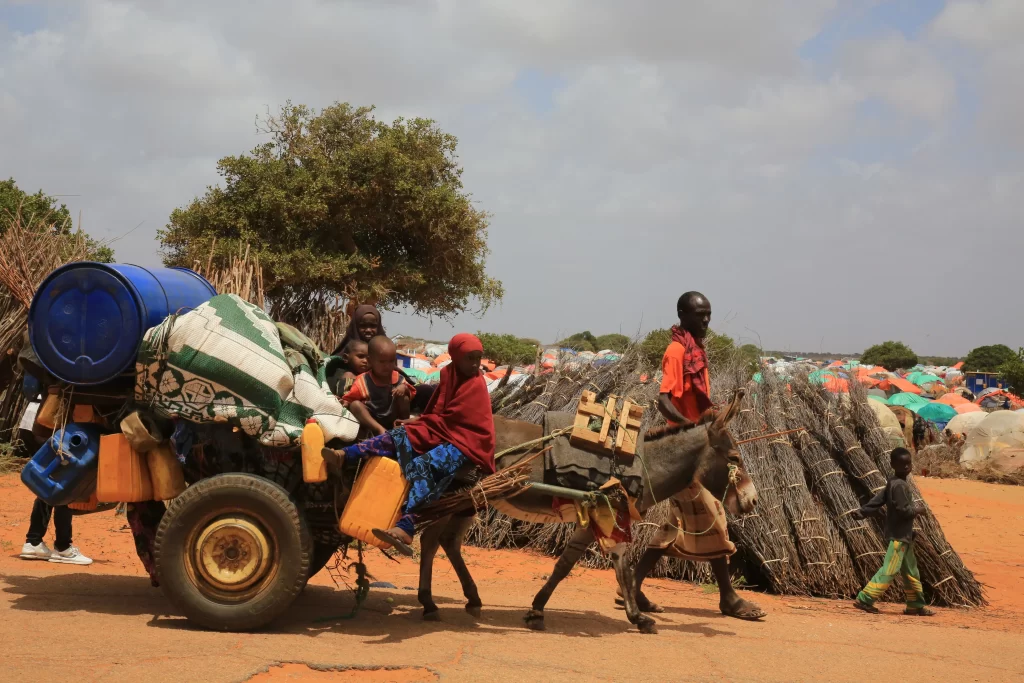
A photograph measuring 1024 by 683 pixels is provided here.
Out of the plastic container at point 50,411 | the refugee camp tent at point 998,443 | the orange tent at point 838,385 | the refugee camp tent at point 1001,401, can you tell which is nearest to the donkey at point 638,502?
the plastic container at point 50,411

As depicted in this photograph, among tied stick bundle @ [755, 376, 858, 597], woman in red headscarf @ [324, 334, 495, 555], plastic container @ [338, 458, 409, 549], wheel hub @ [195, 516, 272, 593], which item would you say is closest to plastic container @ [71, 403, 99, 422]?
wheel hub @ [195, 516, 272, 593]

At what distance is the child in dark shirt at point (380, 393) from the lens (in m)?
5.44

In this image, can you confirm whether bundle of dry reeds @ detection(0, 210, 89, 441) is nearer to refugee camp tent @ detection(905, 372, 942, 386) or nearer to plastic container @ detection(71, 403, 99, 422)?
plastic container @ detection(71, 403, 99, 422)

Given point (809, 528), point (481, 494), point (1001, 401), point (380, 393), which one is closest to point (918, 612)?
point (809, 528)

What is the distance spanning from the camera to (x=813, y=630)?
629cm

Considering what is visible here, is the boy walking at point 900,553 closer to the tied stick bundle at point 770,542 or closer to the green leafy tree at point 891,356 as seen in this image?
the tied stick bundle at point 770,542

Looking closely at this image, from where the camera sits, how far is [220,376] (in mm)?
4965

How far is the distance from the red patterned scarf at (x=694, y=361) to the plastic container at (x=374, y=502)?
7.57 ft

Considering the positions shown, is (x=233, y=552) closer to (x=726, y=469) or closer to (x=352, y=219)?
(x=726, y=469)

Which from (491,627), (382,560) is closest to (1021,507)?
(382,560)

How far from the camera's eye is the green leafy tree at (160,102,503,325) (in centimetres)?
1802

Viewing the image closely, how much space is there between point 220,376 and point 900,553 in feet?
19.6

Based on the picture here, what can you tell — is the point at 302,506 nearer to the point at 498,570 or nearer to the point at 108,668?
the point at 108,668

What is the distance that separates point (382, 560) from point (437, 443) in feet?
12.3
